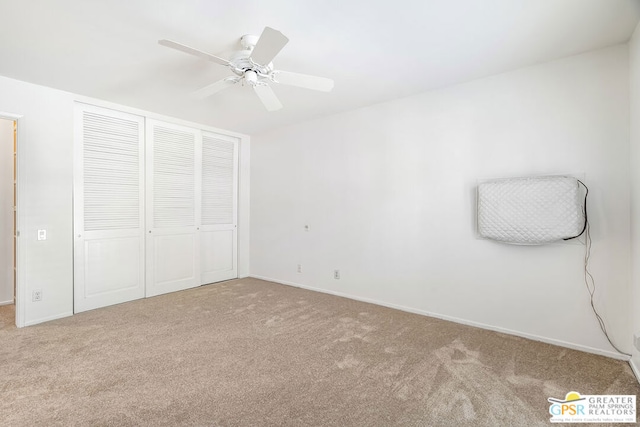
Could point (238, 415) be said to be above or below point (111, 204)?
below

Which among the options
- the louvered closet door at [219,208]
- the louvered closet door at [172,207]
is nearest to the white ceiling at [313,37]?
the louvered closet door at [172,207]

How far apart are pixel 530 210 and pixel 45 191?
15.9 feet

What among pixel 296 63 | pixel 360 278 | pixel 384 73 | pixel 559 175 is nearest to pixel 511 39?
pixel 384 73

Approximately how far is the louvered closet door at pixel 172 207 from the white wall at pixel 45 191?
89 centimetres

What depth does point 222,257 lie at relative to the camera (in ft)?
16.7

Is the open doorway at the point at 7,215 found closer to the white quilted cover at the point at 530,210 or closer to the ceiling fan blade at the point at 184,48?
the ceiling fan blade at the point at 184,48

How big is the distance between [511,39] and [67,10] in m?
3.16

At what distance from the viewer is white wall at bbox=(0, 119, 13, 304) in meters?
3.91

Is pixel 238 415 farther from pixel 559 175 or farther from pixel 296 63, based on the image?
pixel 559 175

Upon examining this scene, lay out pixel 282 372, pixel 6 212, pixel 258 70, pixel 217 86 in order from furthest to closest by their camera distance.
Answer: pixel 6 212, pixel 217 86, pixel 258 70, pixel 282 372

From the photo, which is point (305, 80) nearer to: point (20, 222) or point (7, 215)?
point (20, 222)

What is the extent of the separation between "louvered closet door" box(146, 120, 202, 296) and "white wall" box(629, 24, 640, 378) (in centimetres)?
486

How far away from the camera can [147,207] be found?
4.18 metres

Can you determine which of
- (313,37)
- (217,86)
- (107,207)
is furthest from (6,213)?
(313,37)
